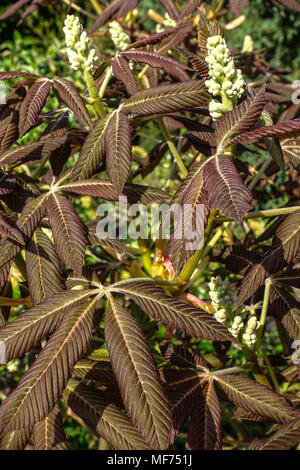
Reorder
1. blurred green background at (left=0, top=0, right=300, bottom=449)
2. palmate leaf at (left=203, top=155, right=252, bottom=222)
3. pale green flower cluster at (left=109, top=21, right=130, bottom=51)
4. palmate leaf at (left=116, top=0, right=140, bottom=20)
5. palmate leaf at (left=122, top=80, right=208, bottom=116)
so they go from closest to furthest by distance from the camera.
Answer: palmate leaf at (left=203, top=155, right=252, bottom=222)
palmate leaf at (left=122, top=80, right=208, bottom=116)
pale green flower cluster at (left=109, top=21, right=130, bottom=51)
palmate leaf at (left=116, top=0, right=140, bottom=20)
blurred green background at (left=0, top=0, right=300, bottom=449)

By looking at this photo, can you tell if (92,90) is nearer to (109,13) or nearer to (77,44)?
(77,44)

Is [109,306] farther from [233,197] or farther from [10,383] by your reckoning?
[10,383]

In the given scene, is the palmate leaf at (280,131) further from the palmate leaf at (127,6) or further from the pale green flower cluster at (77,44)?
the palmate leaf at (127,6)

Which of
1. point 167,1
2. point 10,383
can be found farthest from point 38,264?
point 10,383

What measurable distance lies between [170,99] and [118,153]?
6.4 inches

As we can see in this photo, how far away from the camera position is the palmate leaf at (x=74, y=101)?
1084 mm

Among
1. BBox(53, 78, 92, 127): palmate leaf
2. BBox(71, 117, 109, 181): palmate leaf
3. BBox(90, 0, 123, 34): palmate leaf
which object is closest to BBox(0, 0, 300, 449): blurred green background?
BBox(90, 0, 123, 34): palmate leaf

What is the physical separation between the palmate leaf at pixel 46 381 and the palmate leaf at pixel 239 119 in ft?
1.47

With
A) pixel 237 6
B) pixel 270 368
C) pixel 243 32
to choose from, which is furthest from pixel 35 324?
pixel 243 32

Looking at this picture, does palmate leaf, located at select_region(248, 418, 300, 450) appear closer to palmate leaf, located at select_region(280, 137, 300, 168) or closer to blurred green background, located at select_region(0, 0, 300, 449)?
palmate leaf, located at select_region(280, 137, 300, 168)

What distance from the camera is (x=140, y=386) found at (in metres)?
0.85

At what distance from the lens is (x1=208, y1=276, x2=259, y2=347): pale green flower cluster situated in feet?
3.59

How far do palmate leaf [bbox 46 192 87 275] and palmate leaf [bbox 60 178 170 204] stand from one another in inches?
1.9
